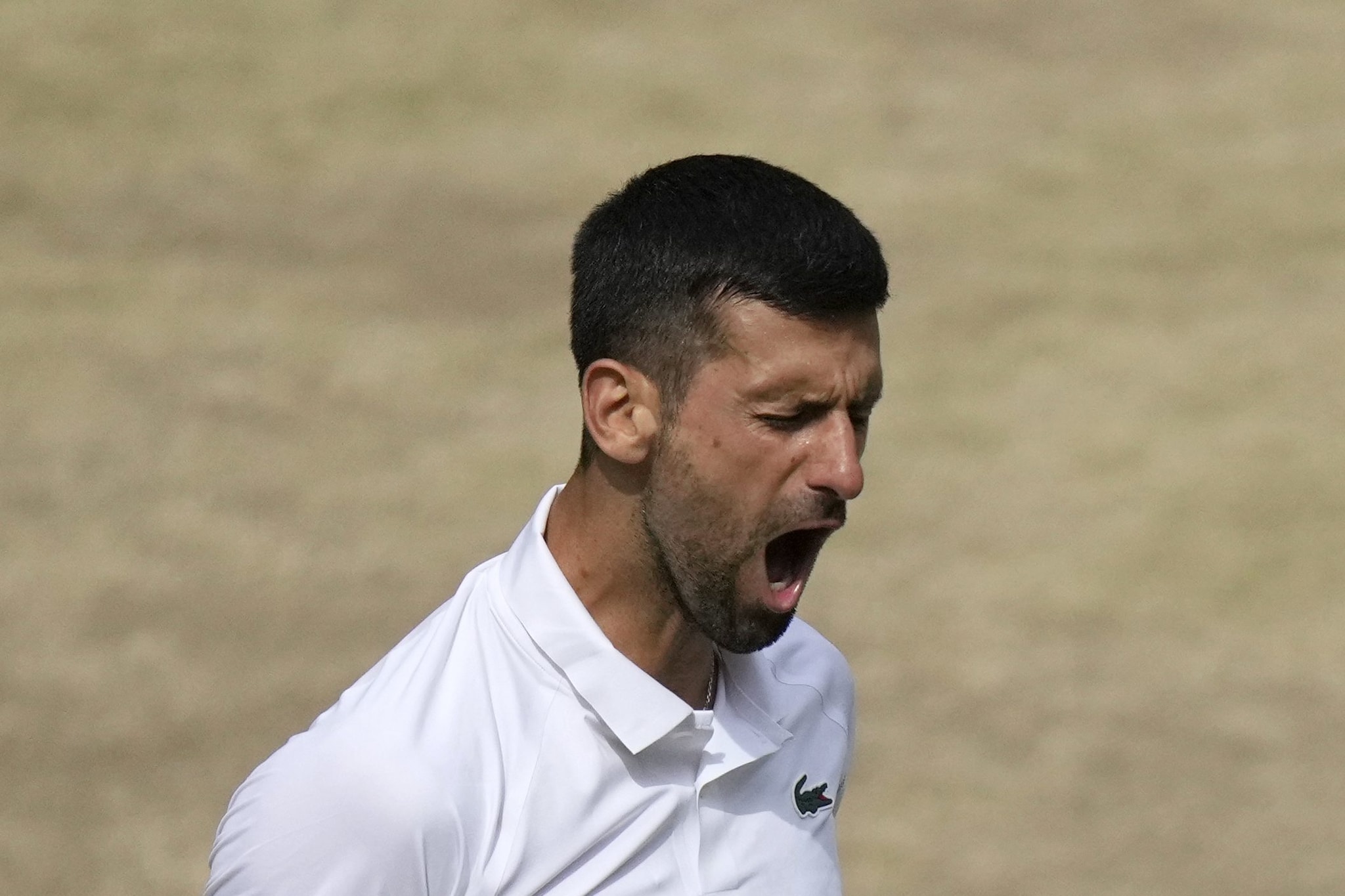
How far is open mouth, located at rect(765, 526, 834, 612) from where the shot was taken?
98.6 inches

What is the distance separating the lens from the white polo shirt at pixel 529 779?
212cm

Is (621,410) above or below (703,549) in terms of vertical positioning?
above

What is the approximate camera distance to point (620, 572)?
247 centimetres

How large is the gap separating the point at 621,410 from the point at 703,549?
0.65 feet

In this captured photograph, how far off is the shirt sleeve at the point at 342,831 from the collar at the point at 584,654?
0.93 feet

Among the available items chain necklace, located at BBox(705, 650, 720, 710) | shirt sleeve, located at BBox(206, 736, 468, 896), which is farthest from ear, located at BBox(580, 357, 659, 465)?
shirt sleeve, located at BBox(206, 736, 468, 896)

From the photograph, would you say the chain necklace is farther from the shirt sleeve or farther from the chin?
the shirt sleeve

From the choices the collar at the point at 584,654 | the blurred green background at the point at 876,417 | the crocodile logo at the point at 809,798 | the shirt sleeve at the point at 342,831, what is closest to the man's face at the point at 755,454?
the collar at the point at 584,654

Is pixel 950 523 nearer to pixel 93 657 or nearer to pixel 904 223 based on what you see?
pixel 904 223

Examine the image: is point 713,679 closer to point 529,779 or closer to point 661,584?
point 661,584

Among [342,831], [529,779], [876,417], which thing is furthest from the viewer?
[876,417]

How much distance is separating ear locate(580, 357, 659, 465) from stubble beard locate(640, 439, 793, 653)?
0.10 ft

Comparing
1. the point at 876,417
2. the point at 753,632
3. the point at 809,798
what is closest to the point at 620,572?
the point at 753,632

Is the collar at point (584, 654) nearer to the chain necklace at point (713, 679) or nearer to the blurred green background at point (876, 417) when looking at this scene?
the chain necklace at point (713, 679)
